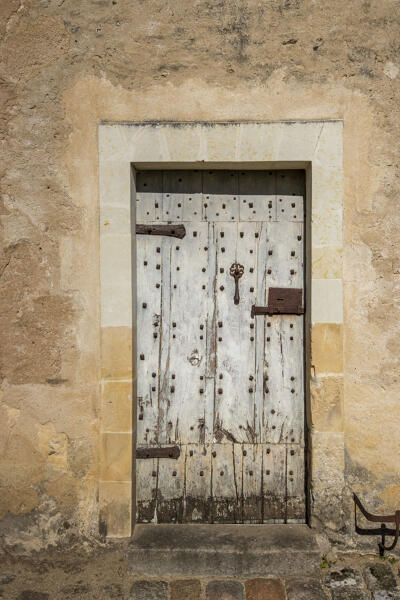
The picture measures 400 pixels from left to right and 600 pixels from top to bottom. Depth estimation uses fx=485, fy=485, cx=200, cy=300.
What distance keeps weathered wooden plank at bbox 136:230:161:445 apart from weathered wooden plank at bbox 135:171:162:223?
156mm

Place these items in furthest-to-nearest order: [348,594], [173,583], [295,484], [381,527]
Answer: [295,484]
[381,527]
[173,583]
[348,594]

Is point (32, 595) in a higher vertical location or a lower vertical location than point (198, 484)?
lower

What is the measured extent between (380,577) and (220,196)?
240 cm

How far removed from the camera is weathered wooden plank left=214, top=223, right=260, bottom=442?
10.1 ft

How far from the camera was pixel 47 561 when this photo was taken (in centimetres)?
282

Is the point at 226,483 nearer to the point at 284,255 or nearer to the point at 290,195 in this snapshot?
the point at 284,255

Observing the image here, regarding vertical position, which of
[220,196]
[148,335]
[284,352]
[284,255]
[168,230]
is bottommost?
[284,352]

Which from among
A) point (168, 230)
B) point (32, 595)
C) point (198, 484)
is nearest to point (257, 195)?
point (168, 230)

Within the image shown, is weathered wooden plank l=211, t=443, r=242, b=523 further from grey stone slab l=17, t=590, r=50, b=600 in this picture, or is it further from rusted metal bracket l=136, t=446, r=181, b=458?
grey stone slab l=17, t=590, r=50, b=600

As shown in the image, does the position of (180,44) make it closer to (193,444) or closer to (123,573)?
(193,444)

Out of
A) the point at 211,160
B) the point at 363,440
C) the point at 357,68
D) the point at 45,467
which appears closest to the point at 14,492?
the point at 45,467

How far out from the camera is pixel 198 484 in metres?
3.08

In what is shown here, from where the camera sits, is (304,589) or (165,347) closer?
(304,589)

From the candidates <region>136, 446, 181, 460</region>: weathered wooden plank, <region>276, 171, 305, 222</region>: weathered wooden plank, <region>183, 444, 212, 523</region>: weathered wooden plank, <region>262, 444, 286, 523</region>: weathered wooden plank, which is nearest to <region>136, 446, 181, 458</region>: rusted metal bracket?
<region>136, 446, 181, 460</region>: weathered wooden plank
